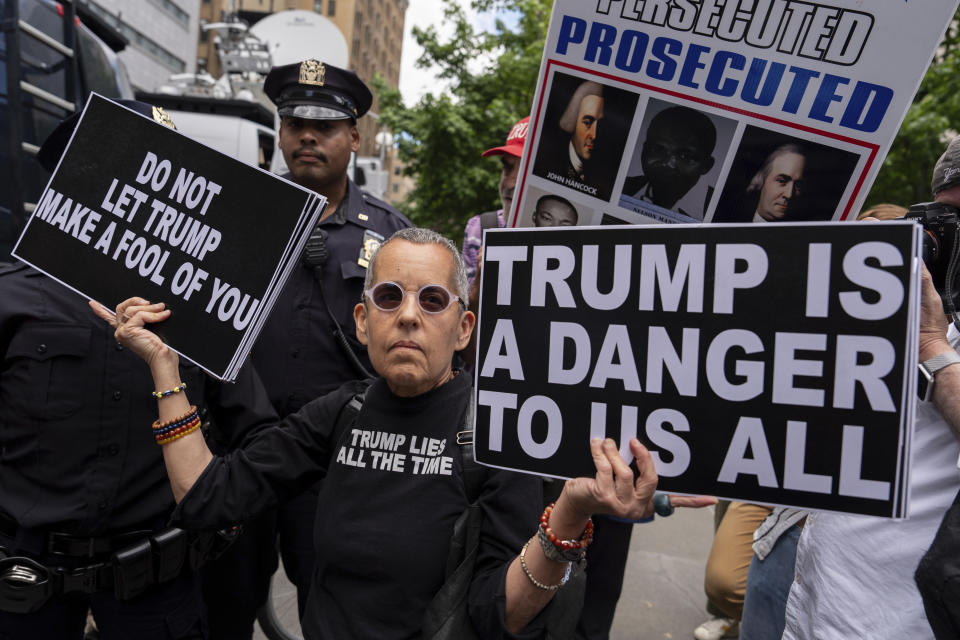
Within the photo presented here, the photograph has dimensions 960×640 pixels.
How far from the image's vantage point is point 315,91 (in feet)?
8.84

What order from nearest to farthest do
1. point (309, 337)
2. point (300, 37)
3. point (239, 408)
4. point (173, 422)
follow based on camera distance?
point (173, 422) < point (239, 408) < point (309, 337) < point (300, 37)

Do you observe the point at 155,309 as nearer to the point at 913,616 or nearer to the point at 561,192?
the point at 561,192

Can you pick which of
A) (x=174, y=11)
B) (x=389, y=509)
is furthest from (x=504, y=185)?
(x=174, y=11)

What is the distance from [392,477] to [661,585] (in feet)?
11.6

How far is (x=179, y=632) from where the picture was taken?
198 centimetres

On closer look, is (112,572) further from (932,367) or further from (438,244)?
(932,367)

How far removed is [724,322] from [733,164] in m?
0.53

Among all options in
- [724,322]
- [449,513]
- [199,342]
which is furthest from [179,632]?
[724,322]

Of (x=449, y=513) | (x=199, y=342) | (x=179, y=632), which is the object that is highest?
(x=199, y=342)

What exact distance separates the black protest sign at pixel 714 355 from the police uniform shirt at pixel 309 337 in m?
1.24

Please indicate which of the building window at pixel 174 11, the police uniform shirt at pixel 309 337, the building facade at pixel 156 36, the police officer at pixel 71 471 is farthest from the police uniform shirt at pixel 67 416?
the building window at pixel 174 11

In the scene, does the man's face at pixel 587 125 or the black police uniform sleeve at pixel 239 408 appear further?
the black police uniform sleeve at pixel 239 408

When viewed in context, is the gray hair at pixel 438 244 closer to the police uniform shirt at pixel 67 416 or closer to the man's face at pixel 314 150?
the police uniform shirt at pixel 67 416

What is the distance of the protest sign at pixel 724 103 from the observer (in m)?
1.41
